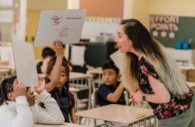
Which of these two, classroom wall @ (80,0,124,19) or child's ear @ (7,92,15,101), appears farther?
classroom wall @ (80,0,124,19)

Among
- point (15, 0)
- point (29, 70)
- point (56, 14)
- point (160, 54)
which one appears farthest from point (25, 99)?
point (15, 0)

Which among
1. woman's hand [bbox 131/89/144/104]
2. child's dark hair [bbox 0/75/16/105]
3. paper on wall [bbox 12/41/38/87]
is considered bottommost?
woman's hand [bbox 131/89/144/104]

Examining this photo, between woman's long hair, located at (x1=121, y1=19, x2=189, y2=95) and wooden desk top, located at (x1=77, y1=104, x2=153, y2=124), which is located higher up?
woman's long hair, located at (x1=121, y1=19, x2=189, y2=95)

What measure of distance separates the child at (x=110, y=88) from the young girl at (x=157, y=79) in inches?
60.6

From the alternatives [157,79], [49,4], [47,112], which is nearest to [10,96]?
[47,112]

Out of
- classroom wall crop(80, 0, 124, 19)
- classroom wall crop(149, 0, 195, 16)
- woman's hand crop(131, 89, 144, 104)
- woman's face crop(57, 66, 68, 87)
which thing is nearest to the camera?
woman's hand crop(131, 89, 144, 104)

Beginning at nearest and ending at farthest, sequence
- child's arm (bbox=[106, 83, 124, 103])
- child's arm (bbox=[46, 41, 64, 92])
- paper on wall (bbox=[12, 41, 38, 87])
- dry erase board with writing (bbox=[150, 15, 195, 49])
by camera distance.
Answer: paper on wall (bbox=[12, 41, 38, 87]), child's arm (bbox=[46, 41, 64, 92]), child's arm (bbox=[106, 83, 124, 103]), dry erase board with writing (bbox=[150, 15, 195, 49])

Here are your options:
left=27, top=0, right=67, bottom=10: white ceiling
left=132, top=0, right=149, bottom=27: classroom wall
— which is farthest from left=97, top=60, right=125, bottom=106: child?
left=27, top=0, right=67, bottom=10: white ceiling

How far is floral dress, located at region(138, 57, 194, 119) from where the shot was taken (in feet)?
8.32

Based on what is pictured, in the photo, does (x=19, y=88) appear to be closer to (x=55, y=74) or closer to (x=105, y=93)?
(x=55, y=74)

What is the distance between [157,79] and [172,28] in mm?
6450

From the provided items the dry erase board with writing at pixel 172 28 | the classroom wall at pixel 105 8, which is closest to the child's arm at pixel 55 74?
the dry erase board with writing at pixel 172 28

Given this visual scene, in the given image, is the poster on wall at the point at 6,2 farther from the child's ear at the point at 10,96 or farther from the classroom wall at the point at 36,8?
the child's ear at the point at 10,96

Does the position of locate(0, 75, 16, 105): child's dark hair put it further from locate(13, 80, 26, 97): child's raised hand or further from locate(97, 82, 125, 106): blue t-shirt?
locate(97, 82, 125, 106): blue t-shirt
